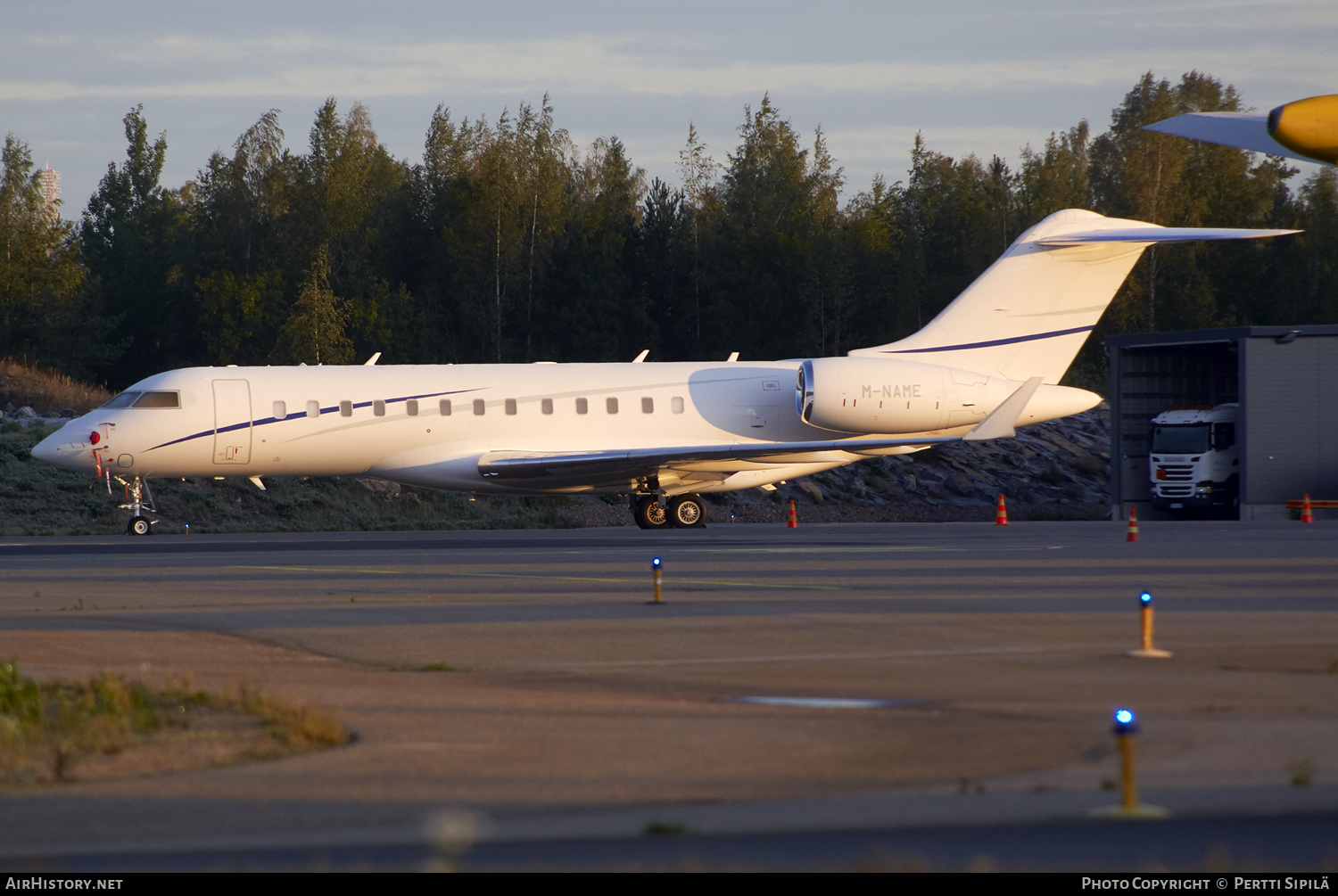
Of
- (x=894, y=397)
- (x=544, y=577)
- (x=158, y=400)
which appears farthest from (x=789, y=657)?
(x=158, y=400)

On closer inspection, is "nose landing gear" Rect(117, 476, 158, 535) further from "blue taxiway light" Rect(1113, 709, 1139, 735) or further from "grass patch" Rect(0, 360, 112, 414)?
"blue taxiway light" Rect(1113, 709, 1139, 735)

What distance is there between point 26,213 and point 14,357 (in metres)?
7.93

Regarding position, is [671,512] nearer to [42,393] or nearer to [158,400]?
[158,400]

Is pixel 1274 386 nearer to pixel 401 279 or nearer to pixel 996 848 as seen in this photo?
pixel 996 848

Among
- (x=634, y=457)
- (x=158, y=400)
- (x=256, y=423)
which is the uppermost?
(x=158, y=400)

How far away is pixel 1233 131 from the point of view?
836 cm

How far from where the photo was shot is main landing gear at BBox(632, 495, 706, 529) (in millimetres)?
27359

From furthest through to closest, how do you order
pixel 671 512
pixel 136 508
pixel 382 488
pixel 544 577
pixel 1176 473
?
pixel 382 488 < pixel 1176 473 < pixel 671 512 < pixel 136 508 < pixel 544 577

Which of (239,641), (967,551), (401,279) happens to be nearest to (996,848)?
(239,641)

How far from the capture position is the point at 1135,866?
4.86m

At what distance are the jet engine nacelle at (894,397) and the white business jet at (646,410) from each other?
3 cm

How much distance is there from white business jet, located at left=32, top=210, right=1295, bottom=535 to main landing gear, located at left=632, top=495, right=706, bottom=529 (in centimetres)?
2

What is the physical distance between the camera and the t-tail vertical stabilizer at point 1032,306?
2778cm

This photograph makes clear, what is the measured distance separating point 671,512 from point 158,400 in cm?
986
